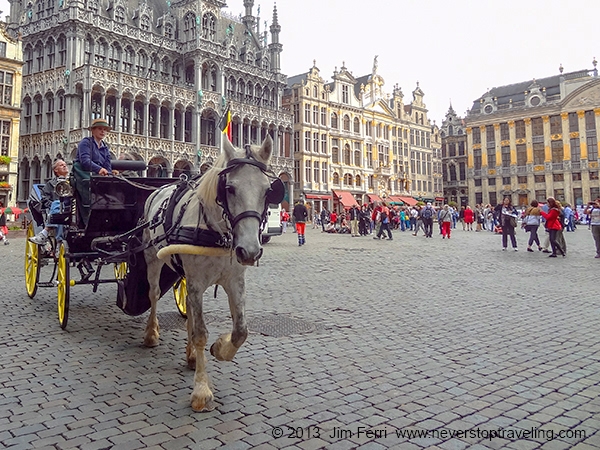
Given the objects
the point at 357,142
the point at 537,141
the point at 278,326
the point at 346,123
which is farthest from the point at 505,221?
the point at 537,141

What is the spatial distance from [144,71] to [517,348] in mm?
36598

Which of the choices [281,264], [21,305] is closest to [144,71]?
[281,264]

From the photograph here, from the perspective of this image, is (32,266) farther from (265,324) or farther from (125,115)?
(125,115)

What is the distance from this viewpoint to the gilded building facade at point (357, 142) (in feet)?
162

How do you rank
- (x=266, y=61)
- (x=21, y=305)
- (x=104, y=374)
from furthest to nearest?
(x=266, y=61), (x=21, y=305), (x=104, y=374)

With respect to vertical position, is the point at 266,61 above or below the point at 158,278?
above

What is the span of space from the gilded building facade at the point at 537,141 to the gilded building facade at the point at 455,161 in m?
5.27

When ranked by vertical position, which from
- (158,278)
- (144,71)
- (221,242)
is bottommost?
(158,278)

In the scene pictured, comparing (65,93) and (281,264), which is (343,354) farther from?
(65,93)

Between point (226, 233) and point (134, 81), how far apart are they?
3300 centimetres

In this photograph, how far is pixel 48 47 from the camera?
3244 cm

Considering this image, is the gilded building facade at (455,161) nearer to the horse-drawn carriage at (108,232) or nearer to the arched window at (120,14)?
A: the arched window at (120,14)

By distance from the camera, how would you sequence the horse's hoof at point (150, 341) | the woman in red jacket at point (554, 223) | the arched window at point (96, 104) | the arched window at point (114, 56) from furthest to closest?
1. the arched window at point (114, 56)
2. the arched window at point (96, 104)
3. the woman in red jacket at point (554, 223)
4. the horse's hoof at point (150, 341)

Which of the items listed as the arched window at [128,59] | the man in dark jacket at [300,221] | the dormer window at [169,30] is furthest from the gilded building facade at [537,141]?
the man in dark jacket at [300,221]
